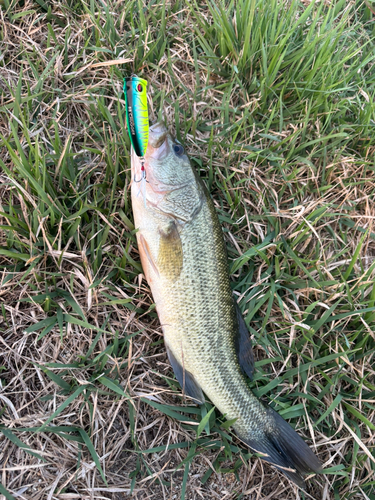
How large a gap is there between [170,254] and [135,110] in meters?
1.00

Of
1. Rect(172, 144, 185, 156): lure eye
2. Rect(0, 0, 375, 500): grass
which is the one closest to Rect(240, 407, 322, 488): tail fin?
Rect(0, 0, 375, 500): grass

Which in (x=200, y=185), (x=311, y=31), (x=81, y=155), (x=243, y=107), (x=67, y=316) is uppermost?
(x=311, y=31)

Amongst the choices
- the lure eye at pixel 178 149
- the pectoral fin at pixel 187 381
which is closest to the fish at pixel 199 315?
the pectoral fin at pixel 187 381

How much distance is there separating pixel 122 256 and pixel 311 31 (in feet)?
8.25

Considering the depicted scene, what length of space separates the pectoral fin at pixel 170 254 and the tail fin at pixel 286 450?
1.23 metres

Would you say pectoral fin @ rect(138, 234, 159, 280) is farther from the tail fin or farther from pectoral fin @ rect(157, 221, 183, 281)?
the tail fin

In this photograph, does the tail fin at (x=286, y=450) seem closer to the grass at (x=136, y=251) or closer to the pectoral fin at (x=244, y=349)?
the grass at (x=136, y=251)

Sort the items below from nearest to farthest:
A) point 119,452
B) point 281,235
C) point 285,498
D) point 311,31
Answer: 1. point 119,452
2. point 285,498
3. point 281,235
4. point 311,31

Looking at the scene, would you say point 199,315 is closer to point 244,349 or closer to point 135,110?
point 244,349

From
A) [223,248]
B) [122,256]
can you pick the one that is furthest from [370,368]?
[122,256]

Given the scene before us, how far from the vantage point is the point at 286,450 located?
238cm

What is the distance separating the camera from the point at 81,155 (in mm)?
2582

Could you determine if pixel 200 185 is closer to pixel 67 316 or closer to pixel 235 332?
pixel 235 332

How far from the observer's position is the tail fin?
2344mm
